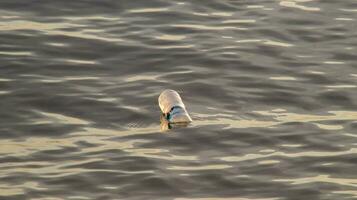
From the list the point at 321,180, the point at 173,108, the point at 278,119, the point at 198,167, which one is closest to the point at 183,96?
the point at 173,108

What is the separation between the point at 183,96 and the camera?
46.2 feet

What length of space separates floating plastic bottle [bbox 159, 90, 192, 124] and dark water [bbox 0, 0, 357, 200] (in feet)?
0.55

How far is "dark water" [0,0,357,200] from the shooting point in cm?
1191

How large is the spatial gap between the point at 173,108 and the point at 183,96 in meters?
0.80

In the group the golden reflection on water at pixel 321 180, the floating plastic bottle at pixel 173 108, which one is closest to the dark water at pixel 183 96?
the golden reflection on water at pixel 321 180

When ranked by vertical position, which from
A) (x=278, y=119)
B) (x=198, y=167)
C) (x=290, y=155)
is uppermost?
(x=278, y=119)

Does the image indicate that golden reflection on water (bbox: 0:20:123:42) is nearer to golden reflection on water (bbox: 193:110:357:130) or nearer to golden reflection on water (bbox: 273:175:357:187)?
golden reflection on water (bbox: 193:110:357:130)

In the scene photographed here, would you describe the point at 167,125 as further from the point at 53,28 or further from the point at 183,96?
the point at 53,28

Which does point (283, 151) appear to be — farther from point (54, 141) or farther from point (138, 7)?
point (138, 7)

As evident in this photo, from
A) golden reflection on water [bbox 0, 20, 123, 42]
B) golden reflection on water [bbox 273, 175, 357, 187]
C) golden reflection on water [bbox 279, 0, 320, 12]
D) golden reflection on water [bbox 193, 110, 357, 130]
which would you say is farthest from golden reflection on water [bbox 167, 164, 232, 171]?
golden reflection on water [bbox 279, 0, 320, 12]

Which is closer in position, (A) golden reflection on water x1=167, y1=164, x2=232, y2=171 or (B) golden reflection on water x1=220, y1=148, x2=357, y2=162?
(A) golden reflection on water x1=167, y1=164, x2=232, y2=171

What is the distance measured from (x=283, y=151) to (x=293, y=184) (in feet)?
2.81

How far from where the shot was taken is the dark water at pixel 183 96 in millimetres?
11914

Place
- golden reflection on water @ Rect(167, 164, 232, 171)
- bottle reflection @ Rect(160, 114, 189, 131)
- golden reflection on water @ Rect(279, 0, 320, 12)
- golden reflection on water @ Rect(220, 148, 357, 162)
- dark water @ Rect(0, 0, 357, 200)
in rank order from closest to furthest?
dark water @ Rect(0, 0, 357, 200)
golden reflection on water @ Rect(167, 164, 232, 171)
golden reflection on water @ Rect(220, 148, 357, 162)
bottle reflection @ Rect(160, 114, 189, 131)
golden reflection on water @ Rect(279, 0, 320, 12)
